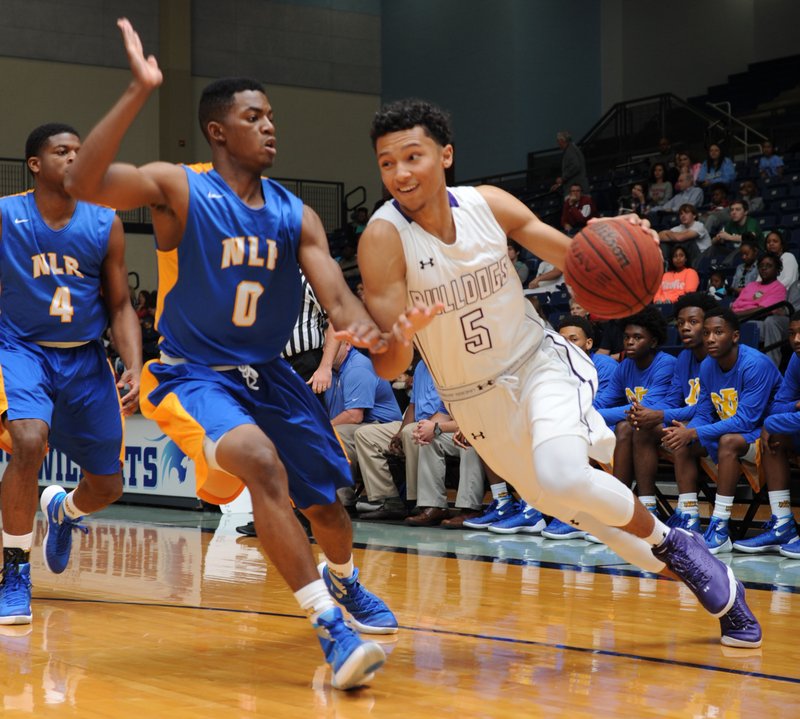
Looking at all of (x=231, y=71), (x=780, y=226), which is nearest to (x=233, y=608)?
(x=780, y=226)

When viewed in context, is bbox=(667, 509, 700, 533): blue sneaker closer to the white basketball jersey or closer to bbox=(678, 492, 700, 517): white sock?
bbox=(678, 492, 700, 517): white sock

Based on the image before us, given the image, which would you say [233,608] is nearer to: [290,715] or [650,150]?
[290,715]

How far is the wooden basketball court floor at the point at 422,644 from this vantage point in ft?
10.2

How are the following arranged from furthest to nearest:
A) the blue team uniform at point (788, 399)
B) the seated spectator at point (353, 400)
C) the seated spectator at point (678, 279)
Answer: the seated spectator at point (678, 279) < the seated spectator at point (353, 400) < the blue team uniform at point (788, 399)

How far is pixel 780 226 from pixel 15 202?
31.3ft

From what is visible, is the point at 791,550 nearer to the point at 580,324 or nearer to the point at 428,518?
the point at 580,324

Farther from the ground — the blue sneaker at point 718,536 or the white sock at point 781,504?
the white sock at point 781,504

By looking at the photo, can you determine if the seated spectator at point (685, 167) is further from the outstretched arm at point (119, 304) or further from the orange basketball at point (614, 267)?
the orange basketball at point (614, 267)

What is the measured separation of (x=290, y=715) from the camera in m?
2.97

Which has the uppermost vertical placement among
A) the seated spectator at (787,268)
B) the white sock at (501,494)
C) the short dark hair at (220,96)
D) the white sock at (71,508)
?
the seated spectator at (787,268)

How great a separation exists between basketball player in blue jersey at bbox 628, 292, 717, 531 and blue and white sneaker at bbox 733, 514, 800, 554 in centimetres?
31

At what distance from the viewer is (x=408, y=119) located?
3.69 metres

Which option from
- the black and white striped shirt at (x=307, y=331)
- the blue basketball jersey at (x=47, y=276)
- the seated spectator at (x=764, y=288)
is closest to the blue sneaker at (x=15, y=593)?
the blue basketball jersey at (x=47, y=276)

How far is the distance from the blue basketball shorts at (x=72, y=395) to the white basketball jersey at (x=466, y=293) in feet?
5.51
